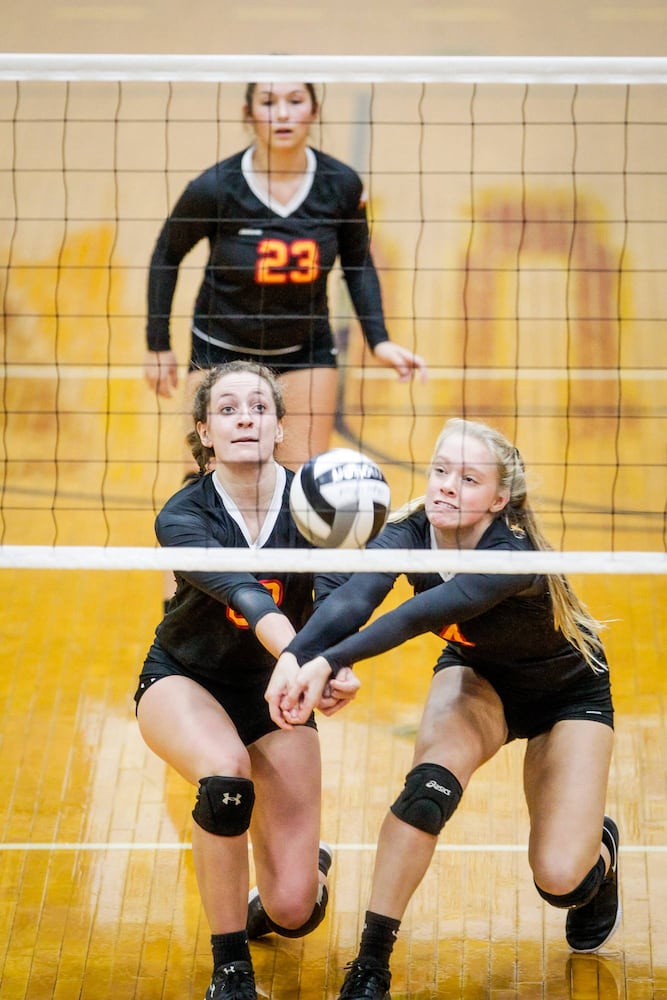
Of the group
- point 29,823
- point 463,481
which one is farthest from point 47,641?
point 463,481

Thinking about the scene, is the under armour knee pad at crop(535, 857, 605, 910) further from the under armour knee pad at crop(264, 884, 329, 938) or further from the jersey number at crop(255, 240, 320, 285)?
the jersey number at crop(255, 240, 320, 285)

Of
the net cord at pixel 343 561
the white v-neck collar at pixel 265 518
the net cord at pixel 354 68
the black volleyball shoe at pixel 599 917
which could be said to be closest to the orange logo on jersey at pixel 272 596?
the white v-neck collar at pixel 265 518

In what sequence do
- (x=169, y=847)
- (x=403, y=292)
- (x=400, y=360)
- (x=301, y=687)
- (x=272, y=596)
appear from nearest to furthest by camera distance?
1. (x=301, y=687)
2. (x=272, y=596)
3. (x=169, y=847)
4. (x=400, y=360)
5. (x=403, y=292)

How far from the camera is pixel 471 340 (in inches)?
353

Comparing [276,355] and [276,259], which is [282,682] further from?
[276,259]

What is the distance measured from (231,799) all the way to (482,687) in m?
0.84

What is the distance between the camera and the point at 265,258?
5094mm

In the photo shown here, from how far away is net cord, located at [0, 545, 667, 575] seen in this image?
3363mm

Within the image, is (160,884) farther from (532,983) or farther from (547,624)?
(547,624)

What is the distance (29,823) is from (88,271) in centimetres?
591

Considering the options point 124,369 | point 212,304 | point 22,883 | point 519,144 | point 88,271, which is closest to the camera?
point 22,883

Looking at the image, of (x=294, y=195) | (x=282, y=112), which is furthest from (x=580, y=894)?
(x=282, y=112)

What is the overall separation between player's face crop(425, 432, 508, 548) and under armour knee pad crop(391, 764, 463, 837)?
0.63 m

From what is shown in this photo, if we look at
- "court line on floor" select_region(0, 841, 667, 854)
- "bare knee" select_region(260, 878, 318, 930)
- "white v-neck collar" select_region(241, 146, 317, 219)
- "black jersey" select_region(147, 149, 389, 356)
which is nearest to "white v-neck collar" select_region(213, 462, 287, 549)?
"bare knee" select_region(260, 878, 318, 930)
